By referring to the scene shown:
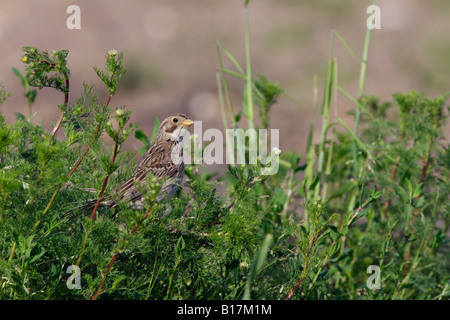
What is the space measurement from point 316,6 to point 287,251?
8.65 metres

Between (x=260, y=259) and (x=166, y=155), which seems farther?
(x=166, y=155)

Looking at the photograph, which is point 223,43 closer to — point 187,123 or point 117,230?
point 187,123

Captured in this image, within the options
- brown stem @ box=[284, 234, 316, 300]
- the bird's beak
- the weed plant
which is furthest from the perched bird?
brown stem @ box=[284, 234, 316, 300]

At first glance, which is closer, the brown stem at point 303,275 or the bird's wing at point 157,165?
the brown stem at point 303,275

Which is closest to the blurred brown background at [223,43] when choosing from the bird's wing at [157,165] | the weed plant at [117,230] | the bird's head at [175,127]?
the bird's head at [175,127]

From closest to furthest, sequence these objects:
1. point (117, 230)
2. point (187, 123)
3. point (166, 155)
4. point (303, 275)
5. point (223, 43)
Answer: point (117, 230), point (303, 275), point (166, 155), point (187, 123), point (223, 43)

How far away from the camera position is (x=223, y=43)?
11.2 meters

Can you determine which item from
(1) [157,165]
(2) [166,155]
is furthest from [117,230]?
(2) [166,155]

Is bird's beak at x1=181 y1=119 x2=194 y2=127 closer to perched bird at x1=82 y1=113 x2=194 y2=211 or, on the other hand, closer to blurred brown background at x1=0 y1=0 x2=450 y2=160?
perched bird at x1=82 y1=113 x2=194 y2=211

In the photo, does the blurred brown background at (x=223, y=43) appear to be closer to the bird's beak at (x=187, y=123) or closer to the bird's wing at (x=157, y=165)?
the bird's beak at (x=187, y=123)

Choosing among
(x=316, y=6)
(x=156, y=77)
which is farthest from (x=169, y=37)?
(x=316, y=6)

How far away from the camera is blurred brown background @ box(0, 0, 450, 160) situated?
32.8ft

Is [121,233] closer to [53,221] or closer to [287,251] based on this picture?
[53,221]

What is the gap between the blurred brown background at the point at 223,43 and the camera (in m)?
9.99
